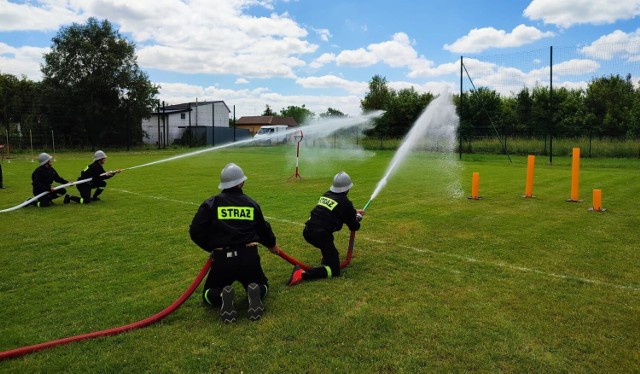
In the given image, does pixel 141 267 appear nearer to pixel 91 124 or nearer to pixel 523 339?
pixel 523 339

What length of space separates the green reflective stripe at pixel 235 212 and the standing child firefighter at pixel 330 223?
1485mm

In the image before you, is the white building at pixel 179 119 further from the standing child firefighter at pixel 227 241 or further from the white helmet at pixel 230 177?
the standing child firefighter at pixel 227 241

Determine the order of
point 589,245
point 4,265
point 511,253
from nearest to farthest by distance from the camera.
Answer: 1. point 4,265
2. point 511,253
3. point 589,245

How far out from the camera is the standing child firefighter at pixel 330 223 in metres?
7.41

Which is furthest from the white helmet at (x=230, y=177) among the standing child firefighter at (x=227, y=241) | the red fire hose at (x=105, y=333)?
the red fire hose at (x=105, y=333)

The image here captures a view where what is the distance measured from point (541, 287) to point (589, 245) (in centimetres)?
331

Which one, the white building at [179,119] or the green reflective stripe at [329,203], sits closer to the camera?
the green reflective stripe at [329,203]

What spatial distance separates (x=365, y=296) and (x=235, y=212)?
222 cm

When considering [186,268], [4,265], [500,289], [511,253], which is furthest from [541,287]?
[4,265]

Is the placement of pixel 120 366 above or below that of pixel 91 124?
below

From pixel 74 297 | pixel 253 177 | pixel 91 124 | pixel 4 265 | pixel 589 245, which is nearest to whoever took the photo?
pixel 74 297

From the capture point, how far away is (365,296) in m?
6.45

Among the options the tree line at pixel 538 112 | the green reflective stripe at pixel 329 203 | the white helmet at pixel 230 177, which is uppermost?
the tree line at pixel 538 112

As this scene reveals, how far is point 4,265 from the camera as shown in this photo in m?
8.08
